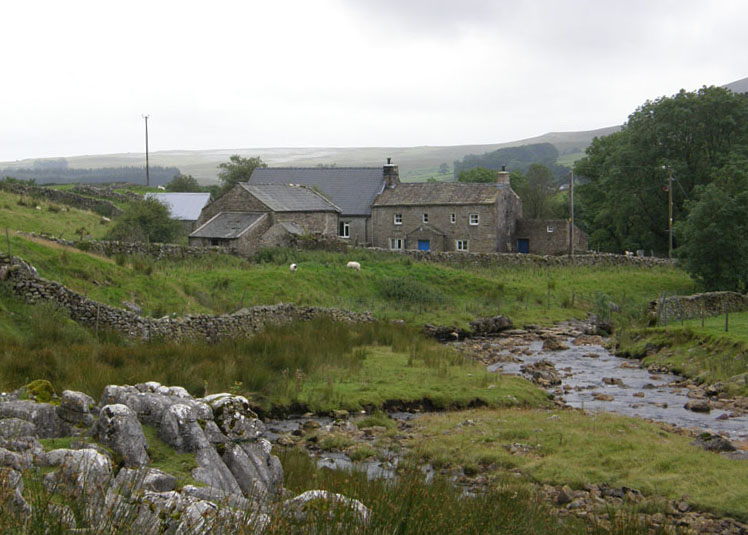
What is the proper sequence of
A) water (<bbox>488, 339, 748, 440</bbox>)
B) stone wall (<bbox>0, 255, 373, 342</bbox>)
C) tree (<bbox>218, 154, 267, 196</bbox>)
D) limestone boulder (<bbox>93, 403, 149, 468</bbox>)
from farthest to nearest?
tree (<bbox>218, 154, 267, 196</bbox>), stone wall (<bbox>0, 255, 373, 342</bbox>), water (<bbox>488, 339, 748, 440</bbox>), limestone boulder (<bbox>93, 403, 149, 468</bbox>)

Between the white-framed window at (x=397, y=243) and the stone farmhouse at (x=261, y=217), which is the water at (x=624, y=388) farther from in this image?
the white-framed window at (x=397, y=243)

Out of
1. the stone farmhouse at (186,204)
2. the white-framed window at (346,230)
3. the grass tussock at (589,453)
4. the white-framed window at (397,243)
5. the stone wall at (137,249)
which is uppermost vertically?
the stone farmhouse at (186,204)

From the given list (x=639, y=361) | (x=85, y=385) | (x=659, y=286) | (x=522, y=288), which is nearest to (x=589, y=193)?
(x=659, y=286)

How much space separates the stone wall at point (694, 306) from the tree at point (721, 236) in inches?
157

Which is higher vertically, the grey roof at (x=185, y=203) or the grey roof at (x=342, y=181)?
the grey roof at (x=342, y=181)

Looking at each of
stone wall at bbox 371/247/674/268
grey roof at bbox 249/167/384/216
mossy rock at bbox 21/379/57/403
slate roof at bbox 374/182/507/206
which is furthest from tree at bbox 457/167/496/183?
mossy rock at bbox 21/379/57/403

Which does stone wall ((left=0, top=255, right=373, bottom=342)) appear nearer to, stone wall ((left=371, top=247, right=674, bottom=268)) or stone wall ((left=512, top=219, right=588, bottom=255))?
stone wall ((left=371, top=247, right=674, bottom=268))

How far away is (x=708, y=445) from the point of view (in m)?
15.3

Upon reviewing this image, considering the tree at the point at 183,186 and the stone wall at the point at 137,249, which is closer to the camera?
the stone wall at the point at 137,249

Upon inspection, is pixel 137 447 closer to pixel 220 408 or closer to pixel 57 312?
pixel 220 408

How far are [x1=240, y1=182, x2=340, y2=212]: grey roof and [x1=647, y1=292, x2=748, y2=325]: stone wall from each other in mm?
23211

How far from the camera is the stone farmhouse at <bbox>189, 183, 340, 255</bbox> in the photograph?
43969mm

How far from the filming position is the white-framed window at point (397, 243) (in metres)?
58.6

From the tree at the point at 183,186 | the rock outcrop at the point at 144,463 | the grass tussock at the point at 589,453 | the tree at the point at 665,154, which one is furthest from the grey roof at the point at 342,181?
the rock outcrop at the point at 144,463
